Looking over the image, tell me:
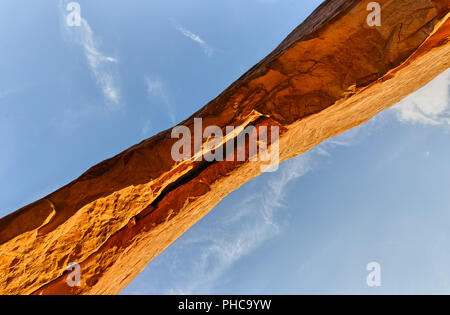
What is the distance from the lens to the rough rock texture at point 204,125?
469cm

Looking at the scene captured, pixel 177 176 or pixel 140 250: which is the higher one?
pixel 177 176

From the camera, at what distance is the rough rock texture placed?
469 centimetres

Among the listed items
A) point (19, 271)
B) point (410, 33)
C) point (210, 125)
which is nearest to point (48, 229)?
point (19, 271)

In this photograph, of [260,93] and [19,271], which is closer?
[19,271]

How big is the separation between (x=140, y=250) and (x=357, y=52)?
7.82 m

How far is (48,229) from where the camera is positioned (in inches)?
183

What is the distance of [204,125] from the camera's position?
5.36m

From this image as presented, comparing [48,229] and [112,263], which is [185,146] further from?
[112,263]
